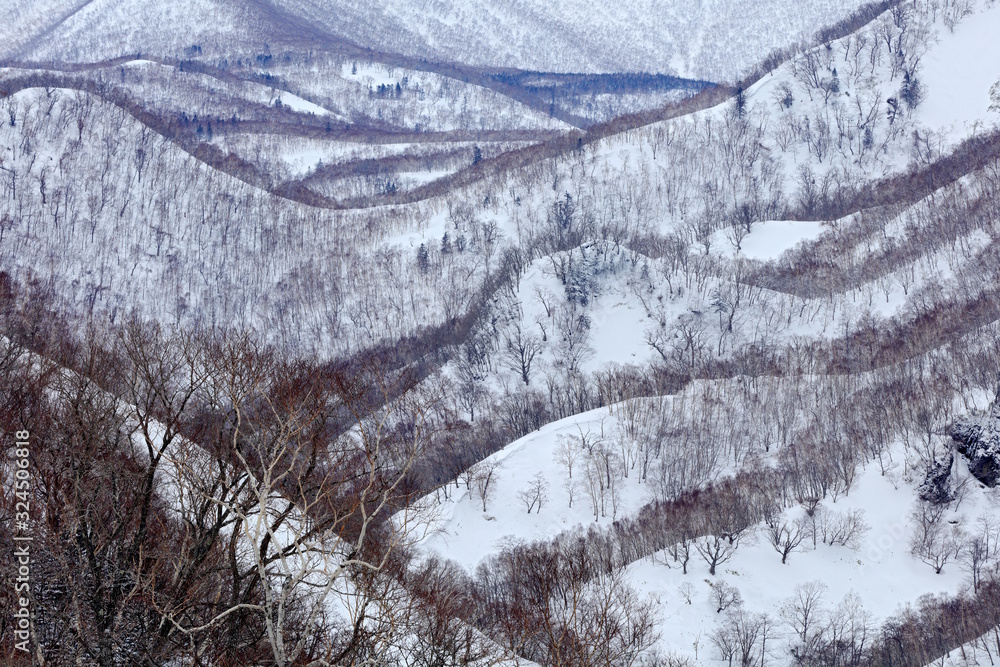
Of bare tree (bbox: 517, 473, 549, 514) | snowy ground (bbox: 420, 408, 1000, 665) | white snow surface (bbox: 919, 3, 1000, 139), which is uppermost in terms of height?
white snow surface (bbox: 919, 3, 1000, 139)

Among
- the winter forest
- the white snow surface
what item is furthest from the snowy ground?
the white snow surface

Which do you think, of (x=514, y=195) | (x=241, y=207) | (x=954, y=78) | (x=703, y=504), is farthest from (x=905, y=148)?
(x=241, y=207)

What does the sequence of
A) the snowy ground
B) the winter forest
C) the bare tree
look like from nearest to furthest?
1. the winter forest
2. the snowy ground
3. the bare tree

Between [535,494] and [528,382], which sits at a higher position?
[528,382]

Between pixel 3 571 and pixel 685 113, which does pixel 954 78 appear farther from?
Result: pixel 3 571

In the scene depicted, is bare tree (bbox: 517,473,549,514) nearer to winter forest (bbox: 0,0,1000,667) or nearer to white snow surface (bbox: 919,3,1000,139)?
winter forest (bbox: 0,0,1000,667)

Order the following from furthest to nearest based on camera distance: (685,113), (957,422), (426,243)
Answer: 1. (685,113)
2. (426,243)
3. (957,422)

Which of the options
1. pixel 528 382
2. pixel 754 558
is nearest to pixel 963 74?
pixel 528 382

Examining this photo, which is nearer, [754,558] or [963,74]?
[754,558]

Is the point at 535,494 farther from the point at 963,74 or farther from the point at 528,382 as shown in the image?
the point at 963,74
